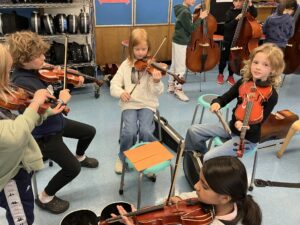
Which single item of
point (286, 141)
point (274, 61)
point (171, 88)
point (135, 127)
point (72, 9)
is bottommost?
point (286, 141)

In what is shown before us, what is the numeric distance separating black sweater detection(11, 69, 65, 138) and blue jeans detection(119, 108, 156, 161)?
1.90 ft

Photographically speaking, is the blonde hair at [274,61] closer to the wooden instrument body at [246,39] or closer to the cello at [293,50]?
the wooden instrument body at [246,39]

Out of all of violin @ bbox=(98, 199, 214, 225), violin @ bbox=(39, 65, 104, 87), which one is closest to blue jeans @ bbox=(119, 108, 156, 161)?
violin @ bbox=(39, 65, 104, 87)

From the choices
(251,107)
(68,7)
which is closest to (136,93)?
(251,107)

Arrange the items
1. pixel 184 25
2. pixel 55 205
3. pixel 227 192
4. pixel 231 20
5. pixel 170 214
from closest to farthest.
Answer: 1. pixel 227 192
2. pixel 170 214
3. pixel 55 205
4. pixel 184 25
5. pixel 231 20

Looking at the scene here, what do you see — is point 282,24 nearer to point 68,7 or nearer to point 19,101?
point 68,7

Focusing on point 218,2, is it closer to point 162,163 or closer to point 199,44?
point 199,44

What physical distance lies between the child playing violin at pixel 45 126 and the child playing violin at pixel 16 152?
0.24 metres

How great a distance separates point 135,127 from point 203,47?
1.96m

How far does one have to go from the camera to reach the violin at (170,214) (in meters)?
1.39

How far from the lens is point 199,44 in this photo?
12.9 feet

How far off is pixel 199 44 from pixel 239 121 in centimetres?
206

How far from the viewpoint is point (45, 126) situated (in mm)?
2012

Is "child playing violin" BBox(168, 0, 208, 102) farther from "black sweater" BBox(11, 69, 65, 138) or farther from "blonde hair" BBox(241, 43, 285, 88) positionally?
"black sweater" BBox(11, 69, 65, 138)
